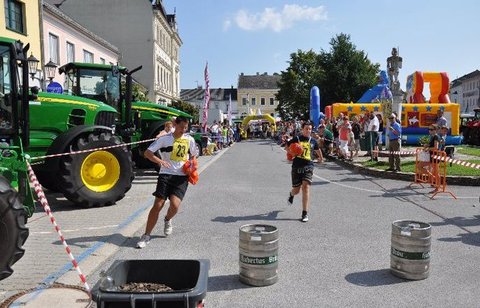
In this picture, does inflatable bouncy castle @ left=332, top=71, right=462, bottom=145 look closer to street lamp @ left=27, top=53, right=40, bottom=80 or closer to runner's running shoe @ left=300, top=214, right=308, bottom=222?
street lamp @ left=27, top=53, right=40, bottom=80

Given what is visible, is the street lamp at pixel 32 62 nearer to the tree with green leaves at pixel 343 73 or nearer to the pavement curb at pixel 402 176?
the pavement curb at pixel 402 176

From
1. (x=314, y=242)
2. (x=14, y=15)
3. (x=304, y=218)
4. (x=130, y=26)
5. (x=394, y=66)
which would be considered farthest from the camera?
(x=130, y=26)

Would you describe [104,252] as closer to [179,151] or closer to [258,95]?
[179,151]

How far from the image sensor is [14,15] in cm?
1928

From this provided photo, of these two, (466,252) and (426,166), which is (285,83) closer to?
(426,166)

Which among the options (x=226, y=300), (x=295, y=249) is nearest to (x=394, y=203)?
(x=295, y=249)

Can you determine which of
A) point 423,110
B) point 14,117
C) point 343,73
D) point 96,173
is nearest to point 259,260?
point 14,117

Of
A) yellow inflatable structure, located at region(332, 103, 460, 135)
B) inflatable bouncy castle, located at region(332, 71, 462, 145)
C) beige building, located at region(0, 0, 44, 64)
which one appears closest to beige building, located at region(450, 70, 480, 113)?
inflatable bouncy castle, located at region(332, 71, 462, 145)

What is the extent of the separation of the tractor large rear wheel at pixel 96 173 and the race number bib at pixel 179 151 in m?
2.65

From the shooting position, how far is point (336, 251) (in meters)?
5.59

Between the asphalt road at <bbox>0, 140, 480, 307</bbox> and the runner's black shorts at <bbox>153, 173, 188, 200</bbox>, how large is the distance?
0.65 meters

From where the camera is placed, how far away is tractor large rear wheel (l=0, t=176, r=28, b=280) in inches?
165

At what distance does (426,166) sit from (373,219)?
13.2ft

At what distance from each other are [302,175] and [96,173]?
3826mm
